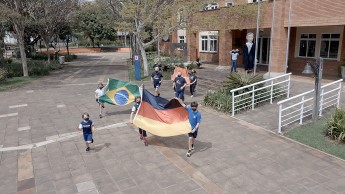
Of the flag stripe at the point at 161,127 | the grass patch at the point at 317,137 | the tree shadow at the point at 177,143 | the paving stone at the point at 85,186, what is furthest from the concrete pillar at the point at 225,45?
the paving stone at the point at 85,186

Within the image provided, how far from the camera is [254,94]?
42.1ft

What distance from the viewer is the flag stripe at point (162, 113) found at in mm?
8617

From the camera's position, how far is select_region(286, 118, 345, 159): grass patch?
8203 mm

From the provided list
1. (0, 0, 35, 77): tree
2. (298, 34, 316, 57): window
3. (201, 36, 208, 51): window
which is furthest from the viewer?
(201, 36, 208, 51): window

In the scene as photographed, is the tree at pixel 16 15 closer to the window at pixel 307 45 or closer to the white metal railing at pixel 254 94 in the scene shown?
the white metal railing at pixel 254 94

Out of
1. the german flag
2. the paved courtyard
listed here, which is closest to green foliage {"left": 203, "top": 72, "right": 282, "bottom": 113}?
the paved courtyard

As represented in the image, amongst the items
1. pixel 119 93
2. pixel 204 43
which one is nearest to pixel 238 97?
pixel 119 93

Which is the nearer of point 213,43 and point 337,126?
point 337,126

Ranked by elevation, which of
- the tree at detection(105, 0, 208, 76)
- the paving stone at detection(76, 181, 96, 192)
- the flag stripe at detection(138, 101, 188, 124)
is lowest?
the paving stone at detection(76, 181, 96, 192)

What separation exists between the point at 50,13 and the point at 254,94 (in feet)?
78.5

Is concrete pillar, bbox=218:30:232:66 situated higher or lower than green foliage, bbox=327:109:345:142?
higher

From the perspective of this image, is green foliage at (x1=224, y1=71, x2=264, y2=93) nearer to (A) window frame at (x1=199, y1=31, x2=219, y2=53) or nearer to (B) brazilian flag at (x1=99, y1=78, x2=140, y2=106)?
(B) brazilian flag at (x1=99, y1=78, x2=140, y2=106)

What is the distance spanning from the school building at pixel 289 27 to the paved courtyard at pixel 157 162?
8930 millimetres

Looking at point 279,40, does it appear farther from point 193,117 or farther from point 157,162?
point 157,162
